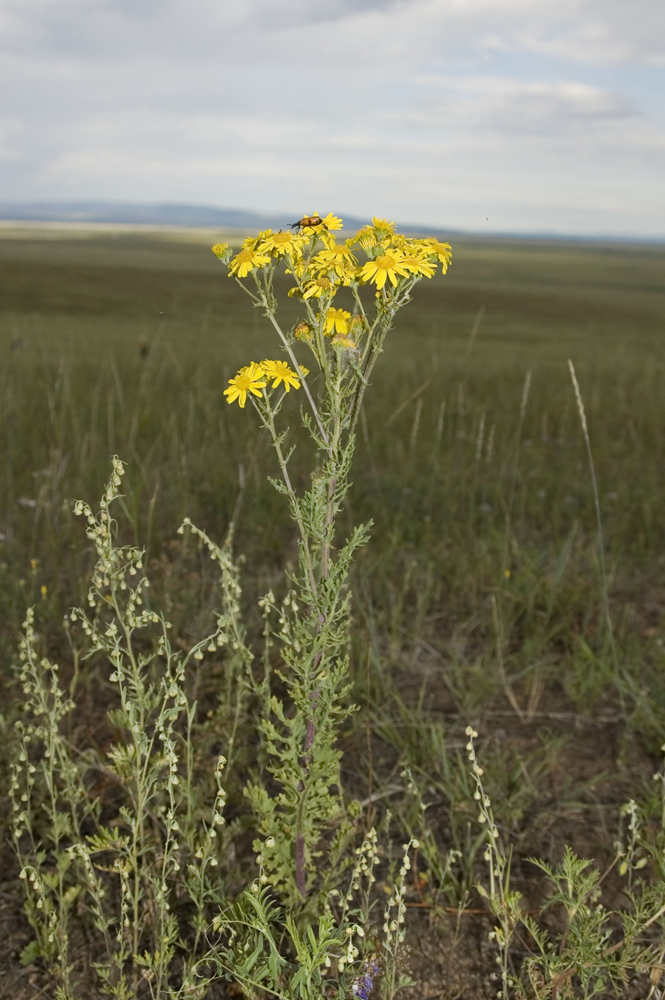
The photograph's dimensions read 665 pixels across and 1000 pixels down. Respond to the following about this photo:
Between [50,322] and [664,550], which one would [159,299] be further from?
[664,550]

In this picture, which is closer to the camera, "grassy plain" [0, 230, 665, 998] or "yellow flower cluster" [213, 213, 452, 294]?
"yellow flower cluster" [213, 213, 452, 294]

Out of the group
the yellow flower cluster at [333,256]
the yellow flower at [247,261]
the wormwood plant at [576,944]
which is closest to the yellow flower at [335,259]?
the yellow flower cluster at [333,256]

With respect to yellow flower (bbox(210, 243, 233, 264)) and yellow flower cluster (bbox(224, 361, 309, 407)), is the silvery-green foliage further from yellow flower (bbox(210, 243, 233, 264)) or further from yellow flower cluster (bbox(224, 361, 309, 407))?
yellow flower (bbox(210, 243, 233, 264))

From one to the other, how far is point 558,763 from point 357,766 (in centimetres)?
62

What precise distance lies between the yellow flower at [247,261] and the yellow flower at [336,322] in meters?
0.16

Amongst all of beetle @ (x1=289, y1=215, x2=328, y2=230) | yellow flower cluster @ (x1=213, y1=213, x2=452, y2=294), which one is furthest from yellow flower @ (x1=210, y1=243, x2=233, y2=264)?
beetle @ (x1=289, y1=215, x2=328, y2=230)

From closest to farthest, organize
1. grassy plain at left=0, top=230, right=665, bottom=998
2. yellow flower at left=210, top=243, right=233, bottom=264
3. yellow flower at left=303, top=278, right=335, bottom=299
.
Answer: yellow flower at left=303, top=278, right=335, bottom=299, yellow flower at left=210, top=243, right=233, bottom=264, grassy plain at left=0, top=230, right=665, bottom=998

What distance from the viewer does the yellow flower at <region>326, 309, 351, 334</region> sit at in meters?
1.46

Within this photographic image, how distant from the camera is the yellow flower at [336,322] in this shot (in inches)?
57.6

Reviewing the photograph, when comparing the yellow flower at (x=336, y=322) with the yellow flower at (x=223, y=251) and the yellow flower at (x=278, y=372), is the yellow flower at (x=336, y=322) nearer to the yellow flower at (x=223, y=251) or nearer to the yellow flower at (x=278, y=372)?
the yellow flower at (x=278, y=372)

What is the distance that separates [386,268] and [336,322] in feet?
0.46

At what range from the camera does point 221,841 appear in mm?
1968

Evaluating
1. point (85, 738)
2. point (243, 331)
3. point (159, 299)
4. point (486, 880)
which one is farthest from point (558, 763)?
point (159, 299)

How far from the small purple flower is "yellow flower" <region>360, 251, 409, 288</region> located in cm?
132
